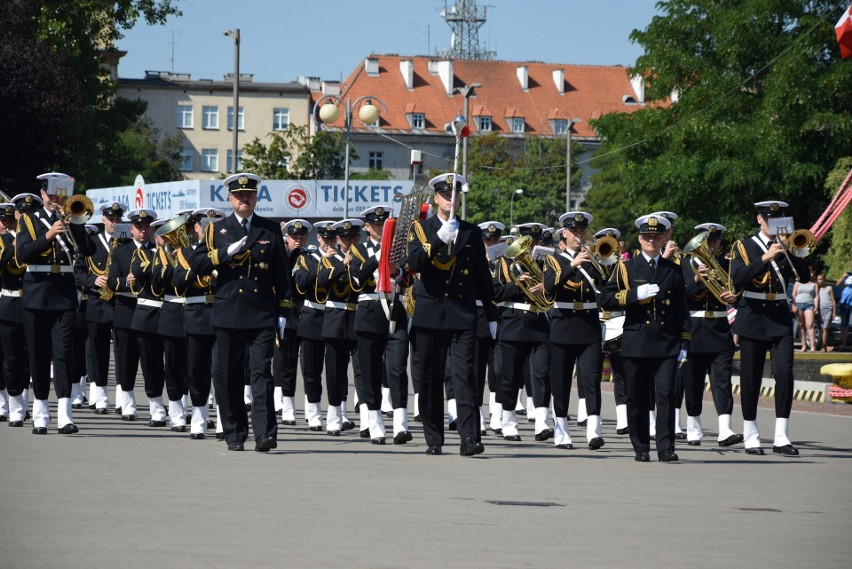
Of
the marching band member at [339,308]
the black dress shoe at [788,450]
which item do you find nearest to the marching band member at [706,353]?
the black dress shoe at [788,450]

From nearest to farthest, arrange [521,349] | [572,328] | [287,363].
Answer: [572,328] → [521,349] → [287,363]

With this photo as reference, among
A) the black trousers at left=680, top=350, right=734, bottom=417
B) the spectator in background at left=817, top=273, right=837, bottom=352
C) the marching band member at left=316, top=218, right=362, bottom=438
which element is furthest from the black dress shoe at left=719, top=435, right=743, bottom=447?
the spectator in background at left=817, top=273, right=837, bottom=352

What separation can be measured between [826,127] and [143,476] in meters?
40.9

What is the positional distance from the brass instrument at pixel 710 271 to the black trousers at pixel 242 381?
4.49 meters

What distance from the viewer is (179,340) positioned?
15.9m

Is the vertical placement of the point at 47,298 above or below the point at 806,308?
above

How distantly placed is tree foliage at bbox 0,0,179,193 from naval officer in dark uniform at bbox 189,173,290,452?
2652 centimetres

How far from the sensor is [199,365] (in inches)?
583

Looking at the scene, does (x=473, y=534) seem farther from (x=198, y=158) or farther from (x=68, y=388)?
(x=198, y=158)

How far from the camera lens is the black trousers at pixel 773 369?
14688mm

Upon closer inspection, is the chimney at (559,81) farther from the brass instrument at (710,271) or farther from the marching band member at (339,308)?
the brass instrument at (710,271)

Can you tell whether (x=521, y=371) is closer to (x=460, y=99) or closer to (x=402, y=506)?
(x=402, y=506)

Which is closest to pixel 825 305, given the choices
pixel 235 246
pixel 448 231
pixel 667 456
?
pixel 667 456

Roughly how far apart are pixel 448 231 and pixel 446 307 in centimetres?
69
